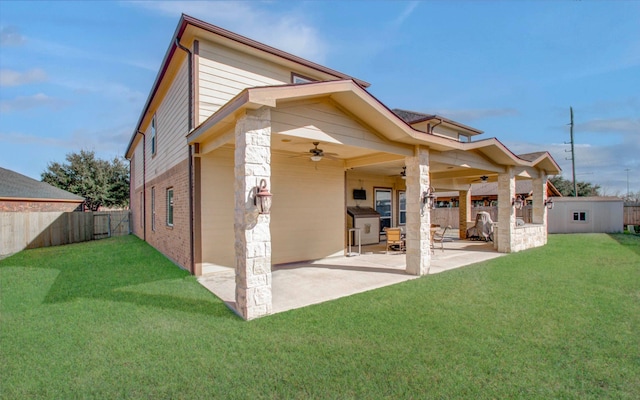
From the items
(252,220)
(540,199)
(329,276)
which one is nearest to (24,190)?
(329,276)

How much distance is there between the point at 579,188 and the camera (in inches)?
1328

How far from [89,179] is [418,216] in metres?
32.2

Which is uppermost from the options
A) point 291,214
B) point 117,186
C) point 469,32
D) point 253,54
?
→ point 469,32

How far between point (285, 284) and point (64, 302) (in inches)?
153

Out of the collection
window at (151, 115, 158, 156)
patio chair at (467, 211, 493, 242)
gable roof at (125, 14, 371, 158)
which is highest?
gable roof at (125, 14, 371, 158)

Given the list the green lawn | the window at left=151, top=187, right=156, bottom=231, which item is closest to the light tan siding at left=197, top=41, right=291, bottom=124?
the green lawn

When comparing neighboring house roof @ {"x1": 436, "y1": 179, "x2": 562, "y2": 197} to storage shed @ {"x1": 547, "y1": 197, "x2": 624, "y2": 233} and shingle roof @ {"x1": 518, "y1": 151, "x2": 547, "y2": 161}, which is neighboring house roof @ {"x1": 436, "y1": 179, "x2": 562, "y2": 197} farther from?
shingle roof @ {"x1": 518, "y1": 151, "x2": 547, "y2": 161}

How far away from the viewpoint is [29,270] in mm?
8055

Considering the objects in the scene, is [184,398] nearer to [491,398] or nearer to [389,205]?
[491,398]

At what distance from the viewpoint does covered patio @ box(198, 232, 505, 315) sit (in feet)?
17.9

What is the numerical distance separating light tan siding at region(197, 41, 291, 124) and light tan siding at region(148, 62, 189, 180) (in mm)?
648

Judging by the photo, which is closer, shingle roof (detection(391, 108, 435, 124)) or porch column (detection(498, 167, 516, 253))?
porch column (detection(498, 167, 516, 253))

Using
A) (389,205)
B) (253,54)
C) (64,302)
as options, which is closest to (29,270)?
(64,302)

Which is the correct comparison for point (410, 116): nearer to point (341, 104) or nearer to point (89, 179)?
point (341, 104)
